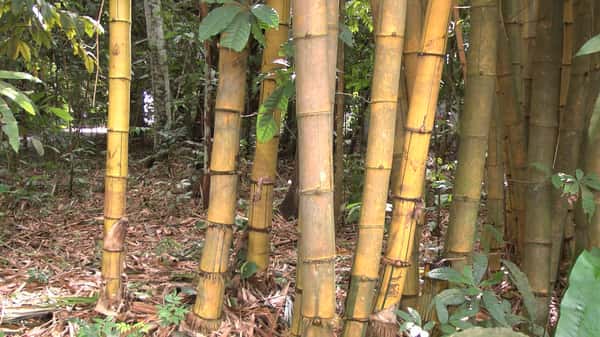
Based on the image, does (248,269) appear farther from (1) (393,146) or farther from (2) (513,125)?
(2) (513,125)

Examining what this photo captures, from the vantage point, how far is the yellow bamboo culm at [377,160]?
1.33 m

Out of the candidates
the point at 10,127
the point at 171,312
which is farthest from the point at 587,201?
the point at 10,127

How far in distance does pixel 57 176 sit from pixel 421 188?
4434 mm

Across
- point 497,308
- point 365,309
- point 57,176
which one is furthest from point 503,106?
point 57,176

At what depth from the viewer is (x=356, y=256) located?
4.71 feet

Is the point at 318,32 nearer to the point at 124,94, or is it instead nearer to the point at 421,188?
the point at 421,188

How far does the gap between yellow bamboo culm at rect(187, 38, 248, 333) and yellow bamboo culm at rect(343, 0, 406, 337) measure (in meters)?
0.43

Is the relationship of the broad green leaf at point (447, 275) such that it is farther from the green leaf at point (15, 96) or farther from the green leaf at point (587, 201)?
the green leaf at point (15, 96)

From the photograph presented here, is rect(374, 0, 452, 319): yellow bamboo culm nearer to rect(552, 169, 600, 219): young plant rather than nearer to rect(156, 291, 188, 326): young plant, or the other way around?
rect(552, 169, 600, 219): young plant

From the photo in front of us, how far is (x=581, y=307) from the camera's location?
105 cm

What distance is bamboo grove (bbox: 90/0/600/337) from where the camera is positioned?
1.27m

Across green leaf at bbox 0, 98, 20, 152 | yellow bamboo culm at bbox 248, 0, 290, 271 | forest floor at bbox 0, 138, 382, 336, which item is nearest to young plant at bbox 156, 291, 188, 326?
forest floor at bbox 0, 138, 382, 336

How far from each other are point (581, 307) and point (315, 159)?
0.64 m

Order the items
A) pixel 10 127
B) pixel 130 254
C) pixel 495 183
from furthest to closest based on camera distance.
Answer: pixel 130 254
pixel 495 183
pixel 10 127
